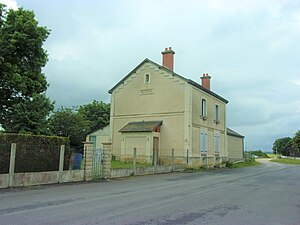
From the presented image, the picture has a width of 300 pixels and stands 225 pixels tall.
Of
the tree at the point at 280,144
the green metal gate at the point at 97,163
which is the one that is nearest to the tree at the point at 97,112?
the green metal gate at the point at 97,163

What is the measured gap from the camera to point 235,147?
42.0 metres

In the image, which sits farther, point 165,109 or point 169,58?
point 169,58

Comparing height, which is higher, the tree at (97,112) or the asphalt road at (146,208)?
the tree at (97,112)

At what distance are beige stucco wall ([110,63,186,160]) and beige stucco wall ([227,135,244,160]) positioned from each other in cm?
1412

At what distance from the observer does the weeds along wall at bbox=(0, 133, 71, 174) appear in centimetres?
1274

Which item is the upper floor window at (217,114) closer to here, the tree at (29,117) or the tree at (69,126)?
the tree at (69,126)

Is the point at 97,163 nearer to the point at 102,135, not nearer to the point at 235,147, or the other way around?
the point at 102,135

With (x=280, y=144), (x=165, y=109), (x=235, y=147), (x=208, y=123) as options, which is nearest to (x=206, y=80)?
(x=208, y=123)

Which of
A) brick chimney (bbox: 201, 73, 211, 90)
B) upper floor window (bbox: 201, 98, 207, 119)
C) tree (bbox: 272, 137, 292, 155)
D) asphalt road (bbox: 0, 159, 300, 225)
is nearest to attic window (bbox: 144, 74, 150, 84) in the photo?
upper floor window (bbox: 201, 98, 207, 119)

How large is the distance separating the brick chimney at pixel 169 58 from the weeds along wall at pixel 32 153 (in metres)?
16.2

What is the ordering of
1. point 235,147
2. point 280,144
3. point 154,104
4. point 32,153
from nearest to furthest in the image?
point 32,153 < point 154,104 < point 235,147 < point 280,144

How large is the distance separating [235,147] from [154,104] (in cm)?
1845

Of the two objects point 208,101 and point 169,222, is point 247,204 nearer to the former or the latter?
point 169,222

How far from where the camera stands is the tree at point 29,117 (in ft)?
74.5
